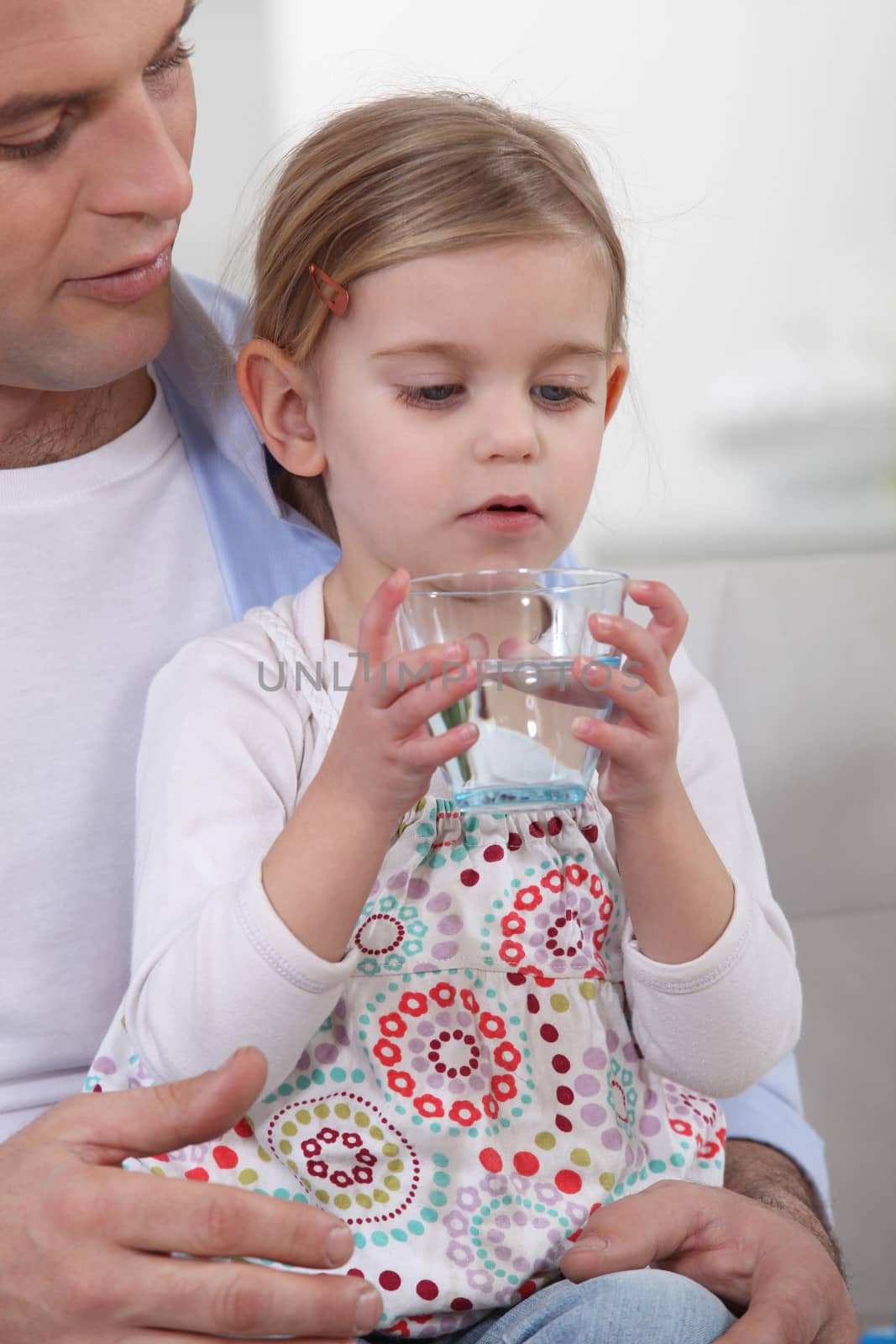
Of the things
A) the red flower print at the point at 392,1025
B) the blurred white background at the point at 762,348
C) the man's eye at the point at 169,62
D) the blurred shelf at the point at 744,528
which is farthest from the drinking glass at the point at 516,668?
the blurred shelf at the point at 744,528

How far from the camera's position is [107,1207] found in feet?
2.63

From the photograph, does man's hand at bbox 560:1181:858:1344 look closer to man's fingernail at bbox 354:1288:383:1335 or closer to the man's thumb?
man's fingernail at bbox 354:1288:383:1335

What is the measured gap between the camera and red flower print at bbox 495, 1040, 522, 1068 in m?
0.99

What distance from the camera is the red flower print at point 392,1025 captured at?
3.26ft

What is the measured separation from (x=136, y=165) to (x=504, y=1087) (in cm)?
71

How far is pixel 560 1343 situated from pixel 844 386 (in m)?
1.34

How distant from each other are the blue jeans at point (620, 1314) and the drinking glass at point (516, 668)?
0.31 meters

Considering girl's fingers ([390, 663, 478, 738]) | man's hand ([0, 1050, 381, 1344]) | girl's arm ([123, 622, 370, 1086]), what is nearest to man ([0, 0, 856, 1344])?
man's hand ([0, 1050, 381, 1344])

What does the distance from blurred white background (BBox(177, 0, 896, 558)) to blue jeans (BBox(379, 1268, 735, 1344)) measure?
109 cm

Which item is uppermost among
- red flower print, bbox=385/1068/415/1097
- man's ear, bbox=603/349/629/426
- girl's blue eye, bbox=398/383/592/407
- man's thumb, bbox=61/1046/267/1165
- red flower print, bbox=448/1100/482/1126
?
girl's blue eye, bbox=398/383/592/407

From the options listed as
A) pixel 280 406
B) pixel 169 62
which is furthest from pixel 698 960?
pixel 169 62

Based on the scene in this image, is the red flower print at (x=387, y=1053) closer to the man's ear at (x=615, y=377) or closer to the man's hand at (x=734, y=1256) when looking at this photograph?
the man's hand at (x=734, y=1256)

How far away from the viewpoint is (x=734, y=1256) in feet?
3.31

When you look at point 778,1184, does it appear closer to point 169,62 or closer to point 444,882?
point 444,882
